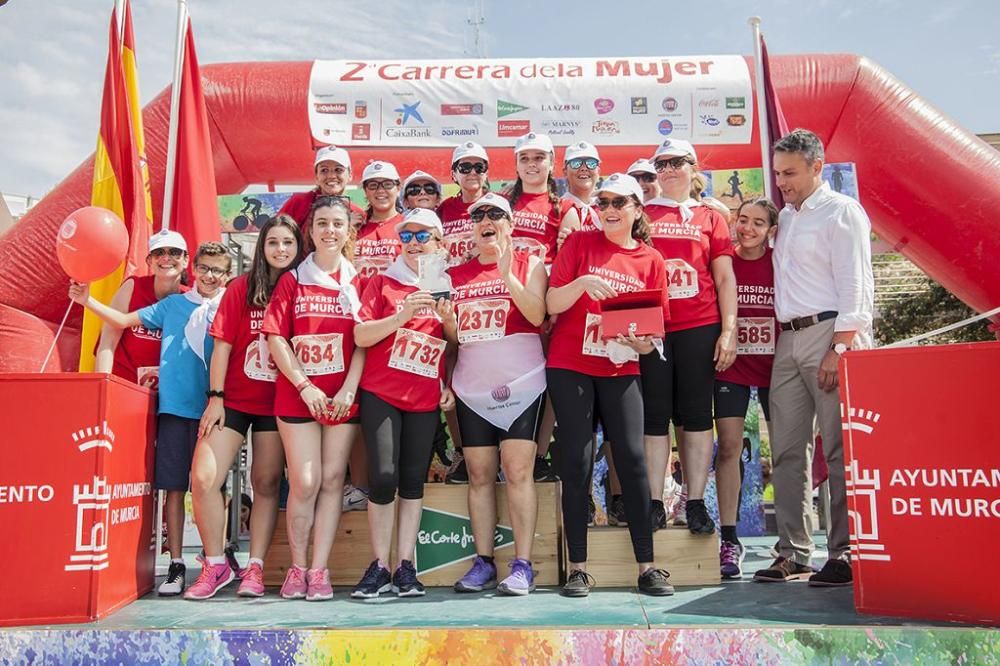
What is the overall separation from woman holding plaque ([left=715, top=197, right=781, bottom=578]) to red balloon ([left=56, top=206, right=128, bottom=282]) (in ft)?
10.2

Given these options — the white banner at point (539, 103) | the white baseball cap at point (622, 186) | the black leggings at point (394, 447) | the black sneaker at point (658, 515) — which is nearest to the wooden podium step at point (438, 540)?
the black leggings at point (394, 447)

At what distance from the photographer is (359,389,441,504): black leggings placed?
11.6 ft

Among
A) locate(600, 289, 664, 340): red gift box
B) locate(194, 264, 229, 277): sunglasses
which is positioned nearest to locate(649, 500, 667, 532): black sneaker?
locate(600, 289, 664, 340): red gift box

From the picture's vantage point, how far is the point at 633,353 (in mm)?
3471

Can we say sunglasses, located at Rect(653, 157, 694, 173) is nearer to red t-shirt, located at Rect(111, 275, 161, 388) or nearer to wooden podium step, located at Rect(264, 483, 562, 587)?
wooden podium step, located at Rect(264, 483, 562, 587)

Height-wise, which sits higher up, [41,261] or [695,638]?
[41,261]

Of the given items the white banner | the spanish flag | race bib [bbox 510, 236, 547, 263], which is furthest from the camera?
the white banner

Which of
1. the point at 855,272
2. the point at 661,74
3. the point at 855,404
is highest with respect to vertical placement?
the point at 661,74

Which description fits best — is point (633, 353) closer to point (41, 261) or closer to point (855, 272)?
point (855, 272)

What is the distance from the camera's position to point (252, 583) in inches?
139

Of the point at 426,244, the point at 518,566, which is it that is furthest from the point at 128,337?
the point at 518,566

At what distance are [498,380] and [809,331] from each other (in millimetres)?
1445

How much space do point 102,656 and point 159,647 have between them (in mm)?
214

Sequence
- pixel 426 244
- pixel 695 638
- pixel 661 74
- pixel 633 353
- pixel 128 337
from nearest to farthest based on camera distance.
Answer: pixel 695 638 < pixel 633 353 < pixel 426 244 < pixel 128 337 < pixel 661 74
